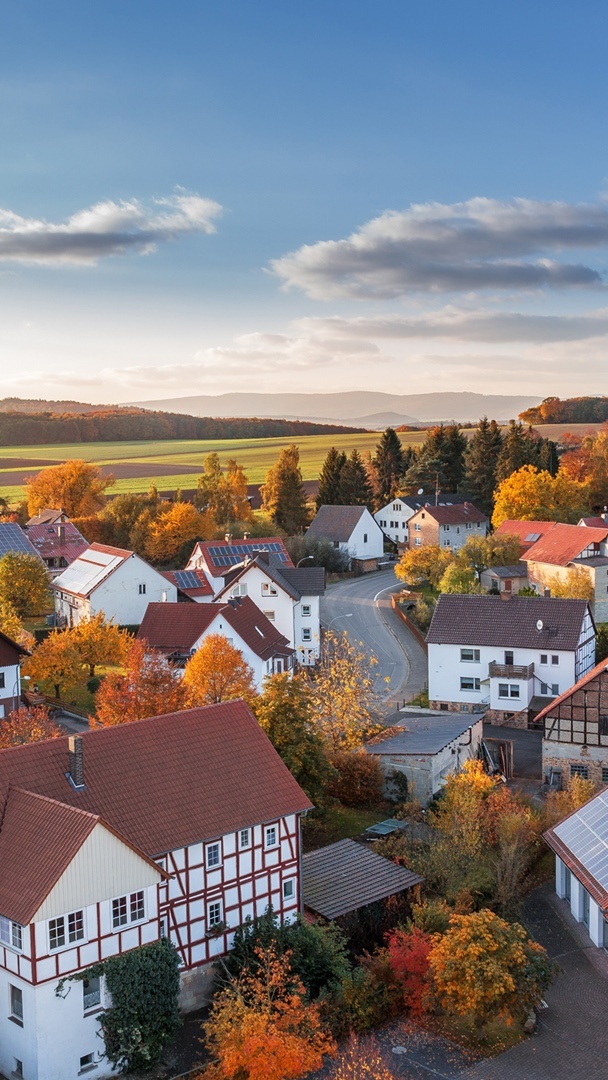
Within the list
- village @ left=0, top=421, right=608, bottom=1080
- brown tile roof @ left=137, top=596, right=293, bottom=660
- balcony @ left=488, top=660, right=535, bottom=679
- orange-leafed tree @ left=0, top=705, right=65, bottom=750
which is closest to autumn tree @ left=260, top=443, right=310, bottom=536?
village @ left=0, top=421, right=608, bottom=1080

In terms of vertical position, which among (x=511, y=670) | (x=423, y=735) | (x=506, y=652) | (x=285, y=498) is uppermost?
(x=285, y=498)

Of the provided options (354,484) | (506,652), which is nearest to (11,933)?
(506,652)

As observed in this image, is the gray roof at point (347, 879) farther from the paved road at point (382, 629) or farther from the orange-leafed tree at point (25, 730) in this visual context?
the paved road at point (382, 629)

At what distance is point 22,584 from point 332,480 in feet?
183

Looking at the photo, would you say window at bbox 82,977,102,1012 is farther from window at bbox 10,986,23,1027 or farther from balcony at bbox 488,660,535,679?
balcony at bbox 488,660,535,679

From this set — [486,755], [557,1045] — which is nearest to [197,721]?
[557,1045]

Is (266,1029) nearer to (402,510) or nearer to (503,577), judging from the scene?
(503,577)

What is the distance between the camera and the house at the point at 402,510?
11775cm

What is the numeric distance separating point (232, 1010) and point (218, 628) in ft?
124

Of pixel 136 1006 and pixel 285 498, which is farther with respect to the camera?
pixel 285 498

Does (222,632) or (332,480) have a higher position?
(332,480)

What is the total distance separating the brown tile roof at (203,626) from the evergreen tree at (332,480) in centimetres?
5706

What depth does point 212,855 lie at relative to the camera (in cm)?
3322

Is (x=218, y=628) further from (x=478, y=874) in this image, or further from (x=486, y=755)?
(x=478, y=874)
